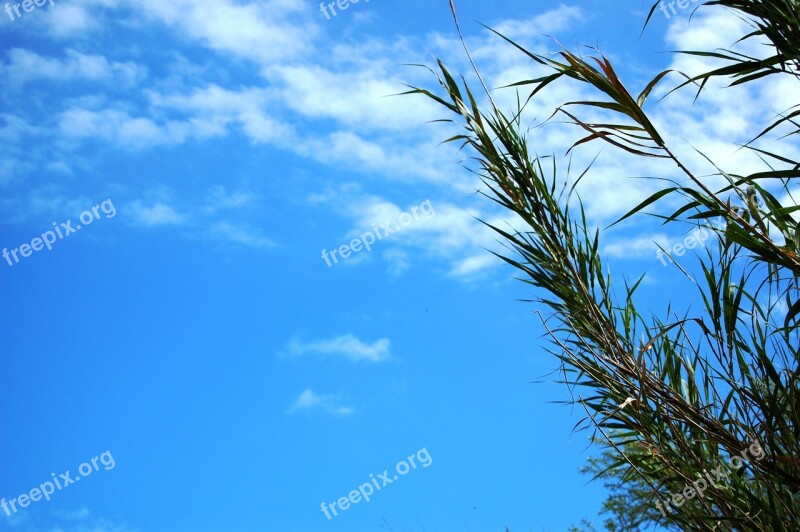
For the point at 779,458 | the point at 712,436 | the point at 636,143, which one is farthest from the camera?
the point at 712,436

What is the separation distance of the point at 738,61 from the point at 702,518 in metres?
1.53

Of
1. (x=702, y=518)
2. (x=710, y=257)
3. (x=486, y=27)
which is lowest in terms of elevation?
(x=702, y=518)

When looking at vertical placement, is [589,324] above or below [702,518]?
above

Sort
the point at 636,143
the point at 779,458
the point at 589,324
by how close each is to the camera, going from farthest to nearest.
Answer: the point at 589,324
the point at 779,458
the point at 636,143

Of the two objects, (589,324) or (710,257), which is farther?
(589,324)

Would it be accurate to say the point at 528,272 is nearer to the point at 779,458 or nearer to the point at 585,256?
the point at 585,256

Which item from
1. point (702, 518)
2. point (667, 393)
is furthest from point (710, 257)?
point (702, 518)

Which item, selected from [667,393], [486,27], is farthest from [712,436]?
[486,27]

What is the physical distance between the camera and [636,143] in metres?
2.38

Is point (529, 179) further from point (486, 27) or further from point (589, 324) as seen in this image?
point (486, 27)

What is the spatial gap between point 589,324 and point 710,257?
547mm

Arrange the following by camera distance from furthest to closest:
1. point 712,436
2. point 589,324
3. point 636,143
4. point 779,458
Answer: point 589,324 < point 712,436 < point 779,458 < point 636,143

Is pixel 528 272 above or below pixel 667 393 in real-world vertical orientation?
above

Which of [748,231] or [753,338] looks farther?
[753,338]
